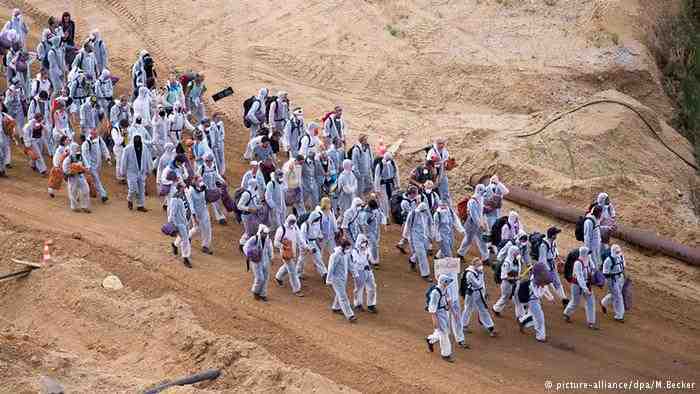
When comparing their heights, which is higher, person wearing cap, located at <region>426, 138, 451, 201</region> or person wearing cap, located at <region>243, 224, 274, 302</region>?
person wearing cap, located at <region>426, 138, 451, 201</region>

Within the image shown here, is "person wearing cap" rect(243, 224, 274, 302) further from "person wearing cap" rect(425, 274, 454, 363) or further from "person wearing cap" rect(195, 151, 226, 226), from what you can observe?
"person wearing cap" rect(425, 274, 454, 363)

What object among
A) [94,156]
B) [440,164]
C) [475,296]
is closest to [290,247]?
[475,296]

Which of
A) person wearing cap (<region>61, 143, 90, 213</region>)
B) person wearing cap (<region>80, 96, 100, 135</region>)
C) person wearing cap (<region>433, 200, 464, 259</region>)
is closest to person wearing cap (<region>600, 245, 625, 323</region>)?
person wearing cap (<region>433, 200, 464, 259</region>)

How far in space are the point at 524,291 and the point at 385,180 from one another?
189 inches

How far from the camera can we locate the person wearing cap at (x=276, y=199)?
2309 centimetres

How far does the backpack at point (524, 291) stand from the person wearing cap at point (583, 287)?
1.08 meters

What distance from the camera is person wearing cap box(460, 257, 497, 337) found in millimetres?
20594

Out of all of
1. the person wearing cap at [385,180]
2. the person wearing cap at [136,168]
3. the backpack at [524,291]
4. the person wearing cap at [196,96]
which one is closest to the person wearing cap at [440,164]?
the person wearing cap at [385,180]

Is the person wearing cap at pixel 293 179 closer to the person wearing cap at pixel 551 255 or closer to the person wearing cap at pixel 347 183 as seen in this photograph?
the person wearing cap at pixel 347 183

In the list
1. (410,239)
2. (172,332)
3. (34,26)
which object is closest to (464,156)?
(410,239)

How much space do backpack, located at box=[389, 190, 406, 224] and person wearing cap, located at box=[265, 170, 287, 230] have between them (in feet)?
7.57

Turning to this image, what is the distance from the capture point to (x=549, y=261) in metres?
21.6

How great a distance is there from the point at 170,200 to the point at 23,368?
220 inches

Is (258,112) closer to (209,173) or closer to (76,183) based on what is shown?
(209,173)
